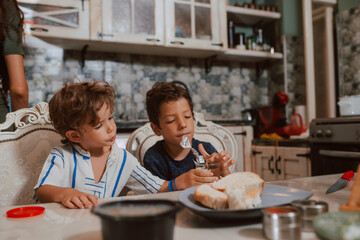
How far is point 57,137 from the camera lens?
4.17 feet

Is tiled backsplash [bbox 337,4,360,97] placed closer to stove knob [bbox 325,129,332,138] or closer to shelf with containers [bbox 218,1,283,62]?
shelf with containers [bbox 218,1,283,62]

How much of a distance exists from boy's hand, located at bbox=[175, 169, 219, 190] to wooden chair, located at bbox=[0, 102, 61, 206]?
2.04 feet

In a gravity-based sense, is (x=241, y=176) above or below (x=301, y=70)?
below

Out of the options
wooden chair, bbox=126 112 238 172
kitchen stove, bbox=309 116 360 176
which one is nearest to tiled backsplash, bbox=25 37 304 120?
kitchen stove, bbox=309 116 360 176

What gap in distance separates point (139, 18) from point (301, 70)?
1967mm

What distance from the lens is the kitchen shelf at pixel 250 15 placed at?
321 centimetres

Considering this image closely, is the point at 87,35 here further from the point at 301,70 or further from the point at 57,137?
the point at 301,70

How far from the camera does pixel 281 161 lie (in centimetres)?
257

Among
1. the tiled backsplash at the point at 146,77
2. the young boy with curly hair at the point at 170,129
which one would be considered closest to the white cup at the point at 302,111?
the tiled backsplash at the point at 146,77

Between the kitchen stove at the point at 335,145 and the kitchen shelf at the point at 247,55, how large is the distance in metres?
1.22

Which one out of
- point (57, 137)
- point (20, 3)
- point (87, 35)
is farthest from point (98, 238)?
point (20, 3)

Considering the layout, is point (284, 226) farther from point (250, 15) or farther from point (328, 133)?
point (250, 15)

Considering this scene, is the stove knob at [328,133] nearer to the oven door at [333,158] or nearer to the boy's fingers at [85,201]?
the oven door at [333,158]

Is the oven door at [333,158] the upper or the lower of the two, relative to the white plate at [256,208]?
lower
